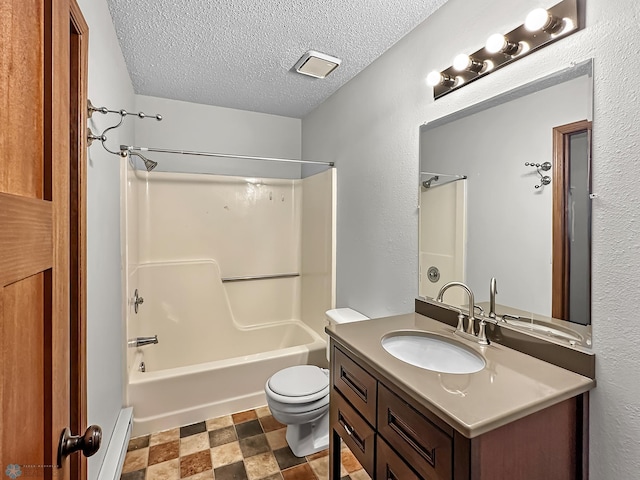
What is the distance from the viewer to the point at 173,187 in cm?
269

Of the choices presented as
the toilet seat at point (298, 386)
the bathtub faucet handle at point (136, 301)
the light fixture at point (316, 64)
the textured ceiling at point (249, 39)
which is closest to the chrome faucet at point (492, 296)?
the toilet seat at point (298, 386)

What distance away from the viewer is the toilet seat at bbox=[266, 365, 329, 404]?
5.54 ft

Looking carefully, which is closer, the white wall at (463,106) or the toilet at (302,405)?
the white wall at (463,106)

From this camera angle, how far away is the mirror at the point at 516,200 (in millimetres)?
1051

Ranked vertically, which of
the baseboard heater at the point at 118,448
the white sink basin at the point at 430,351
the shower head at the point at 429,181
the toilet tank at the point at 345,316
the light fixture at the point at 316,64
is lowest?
the baseboard heater at the point at 118,448

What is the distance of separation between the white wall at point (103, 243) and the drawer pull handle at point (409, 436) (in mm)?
1145

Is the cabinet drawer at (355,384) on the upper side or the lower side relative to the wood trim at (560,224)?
lower

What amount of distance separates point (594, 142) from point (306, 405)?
5.48ft

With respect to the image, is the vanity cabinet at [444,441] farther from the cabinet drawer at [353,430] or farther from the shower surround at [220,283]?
the shower surround at [220,283]

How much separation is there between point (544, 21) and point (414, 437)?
1411 mm

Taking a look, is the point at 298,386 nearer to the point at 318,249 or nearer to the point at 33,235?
the point at 318,249

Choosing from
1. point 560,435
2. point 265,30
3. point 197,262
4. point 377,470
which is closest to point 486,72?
point 265,30

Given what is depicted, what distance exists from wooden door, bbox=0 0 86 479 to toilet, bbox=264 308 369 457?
119cm

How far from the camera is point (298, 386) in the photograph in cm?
178
